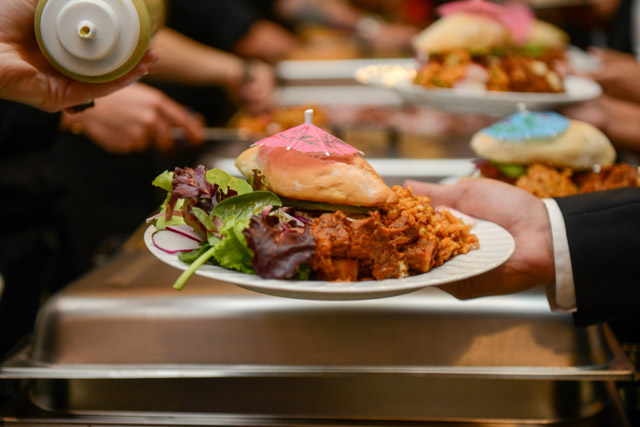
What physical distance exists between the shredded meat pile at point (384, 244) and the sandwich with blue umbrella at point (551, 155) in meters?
0.65

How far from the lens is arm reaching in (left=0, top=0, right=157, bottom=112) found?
1.36 m

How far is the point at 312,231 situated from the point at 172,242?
28 cm

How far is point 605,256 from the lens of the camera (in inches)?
56.6

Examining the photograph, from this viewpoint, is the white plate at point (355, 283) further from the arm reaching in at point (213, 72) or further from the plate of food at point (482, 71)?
the arm reaching in at point (213, 72)

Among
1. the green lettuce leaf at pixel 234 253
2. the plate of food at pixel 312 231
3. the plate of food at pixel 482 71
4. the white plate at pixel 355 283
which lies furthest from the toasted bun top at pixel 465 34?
the green lettuce leaf at pixel 234 253

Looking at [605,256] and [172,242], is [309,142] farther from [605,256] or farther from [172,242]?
[605,256]

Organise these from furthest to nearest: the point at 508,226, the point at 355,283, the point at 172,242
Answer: the point at 508,226
the point at 172,242
the point at 355,283

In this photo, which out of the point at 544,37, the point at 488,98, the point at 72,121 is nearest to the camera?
the point at 488,98

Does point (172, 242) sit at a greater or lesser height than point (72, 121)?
greater

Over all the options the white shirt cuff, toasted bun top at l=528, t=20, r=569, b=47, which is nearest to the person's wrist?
the white shirt cuff

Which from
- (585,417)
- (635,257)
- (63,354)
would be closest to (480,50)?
(635,257)

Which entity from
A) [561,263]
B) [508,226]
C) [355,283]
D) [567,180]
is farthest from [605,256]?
[355,283]

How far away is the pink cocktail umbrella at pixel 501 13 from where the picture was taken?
8.73 ft

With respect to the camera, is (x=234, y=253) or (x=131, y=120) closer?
(x=234, y=253)
